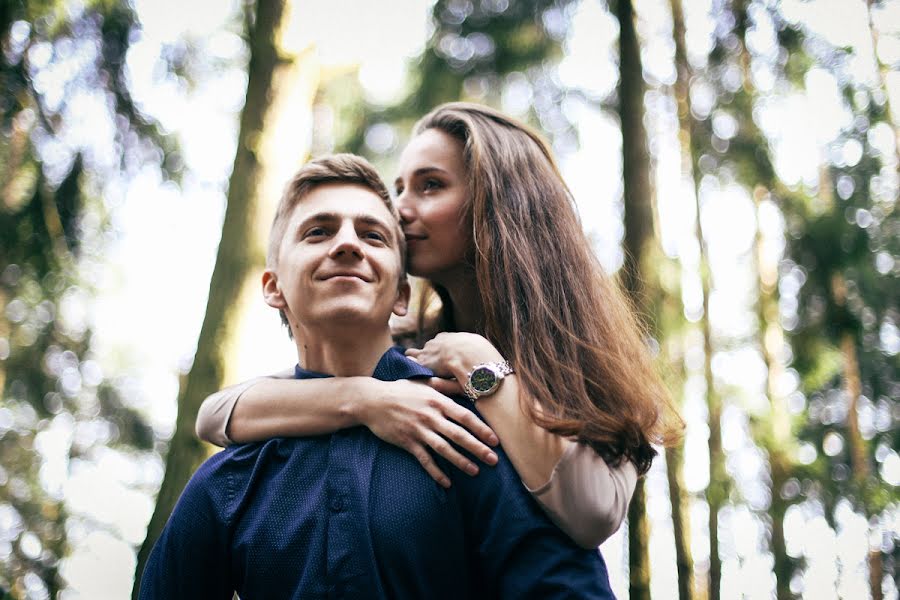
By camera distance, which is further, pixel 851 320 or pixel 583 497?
pixel 851 320

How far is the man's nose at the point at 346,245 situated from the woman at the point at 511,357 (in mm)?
357

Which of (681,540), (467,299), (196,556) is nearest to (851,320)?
(681,540)

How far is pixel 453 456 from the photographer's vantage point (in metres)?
1.95

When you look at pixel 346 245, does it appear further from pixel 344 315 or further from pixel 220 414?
pixel 220 414

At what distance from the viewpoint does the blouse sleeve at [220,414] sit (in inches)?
94.4

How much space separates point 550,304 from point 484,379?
0.33m

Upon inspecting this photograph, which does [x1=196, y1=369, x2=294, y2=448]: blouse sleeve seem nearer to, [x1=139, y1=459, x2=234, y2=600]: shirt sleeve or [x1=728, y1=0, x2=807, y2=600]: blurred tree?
[x1=139, y1=459, x2=234, y2=600]: shirt sleeve

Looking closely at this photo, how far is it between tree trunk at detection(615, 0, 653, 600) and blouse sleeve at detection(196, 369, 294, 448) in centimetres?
259

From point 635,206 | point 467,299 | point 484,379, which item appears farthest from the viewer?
point 635,206

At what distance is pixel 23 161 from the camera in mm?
5797

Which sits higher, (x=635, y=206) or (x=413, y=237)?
(x=635, y=206)

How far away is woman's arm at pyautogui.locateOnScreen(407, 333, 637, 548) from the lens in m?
1.88

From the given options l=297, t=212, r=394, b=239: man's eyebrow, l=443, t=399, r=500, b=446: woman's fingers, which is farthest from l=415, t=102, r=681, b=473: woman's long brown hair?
l=297, t=212, r=394, b=239: man's eyebrow

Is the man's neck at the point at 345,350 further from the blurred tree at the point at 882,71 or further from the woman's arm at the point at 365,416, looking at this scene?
the blurred tree at the point at 882,71
